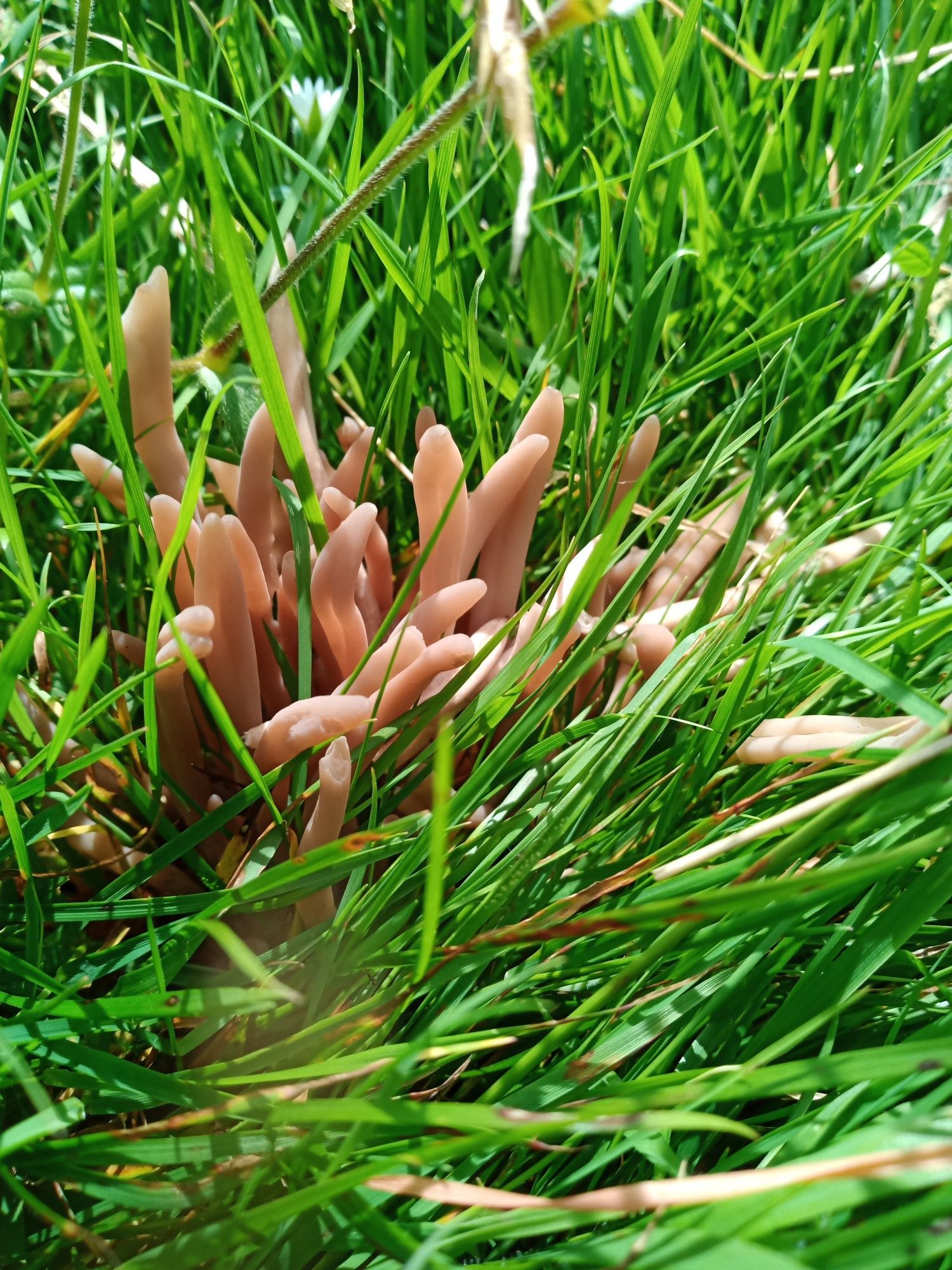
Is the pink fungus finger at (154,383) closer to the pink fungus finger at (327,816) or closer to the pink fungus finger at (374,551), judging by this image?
the pink fungus finger at (374,551)

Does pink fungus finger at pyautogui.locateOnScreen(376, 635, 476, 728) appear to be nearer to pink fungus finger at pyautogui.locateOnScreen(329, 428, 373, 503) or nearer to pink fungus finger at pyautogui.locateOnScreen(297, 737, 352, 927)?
pink fungus finger at pyautogui.locateOnScreen(297, 737, 352, 927)

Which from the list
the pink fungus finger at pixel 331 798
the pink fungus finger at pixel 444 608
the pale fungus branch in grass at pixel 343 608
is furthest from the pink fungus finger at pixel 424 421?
the pink fungus finger at pixel 331 798

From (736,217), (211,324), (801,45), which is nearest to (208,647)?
(211,324)

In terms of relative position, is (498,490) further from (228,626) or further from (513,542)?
(228,626)

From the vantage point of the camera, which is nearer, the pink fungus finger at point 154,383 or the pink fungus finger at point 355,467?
the pink fungus finger at point 154,383

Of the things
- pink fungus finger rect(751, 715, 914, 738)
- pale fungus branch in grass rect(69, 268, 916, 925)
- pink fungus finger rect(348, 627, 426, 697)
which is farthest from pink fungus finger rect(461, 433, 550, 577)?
pink fungus finger rect(751, 715, 914, 738)

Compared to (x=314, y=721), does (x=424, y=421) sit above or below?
above

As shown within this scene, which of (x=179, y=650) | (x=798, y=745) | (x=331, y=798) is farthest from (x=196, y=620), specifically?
Answer: (x=798, y=745)

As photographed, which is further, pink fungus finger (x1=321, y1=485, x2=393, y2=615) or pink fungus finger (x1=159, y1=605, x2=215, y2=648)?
pink fungus finger (x1=321, y1=485, x2=393, y2=615)
